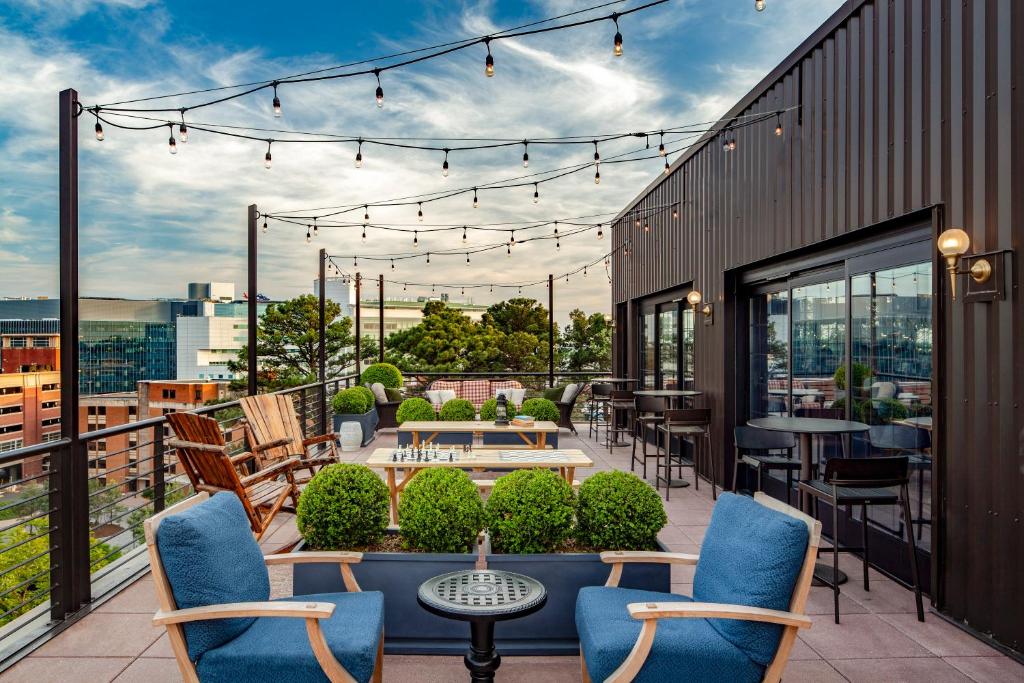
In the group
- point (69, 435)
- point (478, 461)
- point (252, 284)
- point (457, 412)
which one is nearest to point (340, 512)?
point (69, 435)

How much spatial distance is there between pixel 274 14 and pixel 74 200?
15.5ft

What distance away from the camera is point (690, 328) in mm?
8461

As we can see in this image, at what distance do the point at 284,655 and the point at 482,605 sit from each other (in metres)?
0.64

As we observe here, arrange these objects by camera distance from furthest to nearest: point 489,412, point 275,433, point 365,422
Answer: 1. point 365,422
2. point 489,412
3. point 275,433

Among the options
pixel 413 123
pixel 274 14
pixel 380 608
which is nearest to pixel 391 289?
pixel 413 123

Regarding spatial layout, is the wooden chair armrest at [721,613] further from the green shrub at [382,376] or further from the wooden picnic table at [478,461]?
the green shrub at [382,376]

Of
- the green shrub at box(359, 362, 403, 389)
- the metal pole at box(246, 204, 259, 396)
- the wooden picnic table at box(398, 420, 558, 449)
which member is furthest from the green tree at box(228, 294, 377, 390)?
the wooden picnic table at box(398, 420, 558, 449)

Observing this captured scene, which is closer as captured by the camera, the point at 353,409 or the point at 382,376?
the point at 353,409

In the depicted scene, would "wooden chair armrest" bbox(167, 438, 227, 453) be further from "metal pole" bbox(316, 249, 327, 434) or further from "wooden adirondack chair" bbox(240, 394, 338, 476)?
"metal pole" bbox(316, 249, 327, 434)

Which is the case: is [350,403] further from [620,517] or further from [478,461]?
[620,517]

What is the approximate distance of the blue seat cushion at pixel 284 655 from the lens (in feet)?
6.61

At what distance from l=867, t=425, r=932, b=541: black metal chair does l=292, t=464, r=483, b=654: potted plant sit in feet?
8.93

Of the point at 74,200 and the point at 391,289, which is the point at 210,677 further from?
the point at 391,289

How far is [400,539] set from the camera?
126 inches
